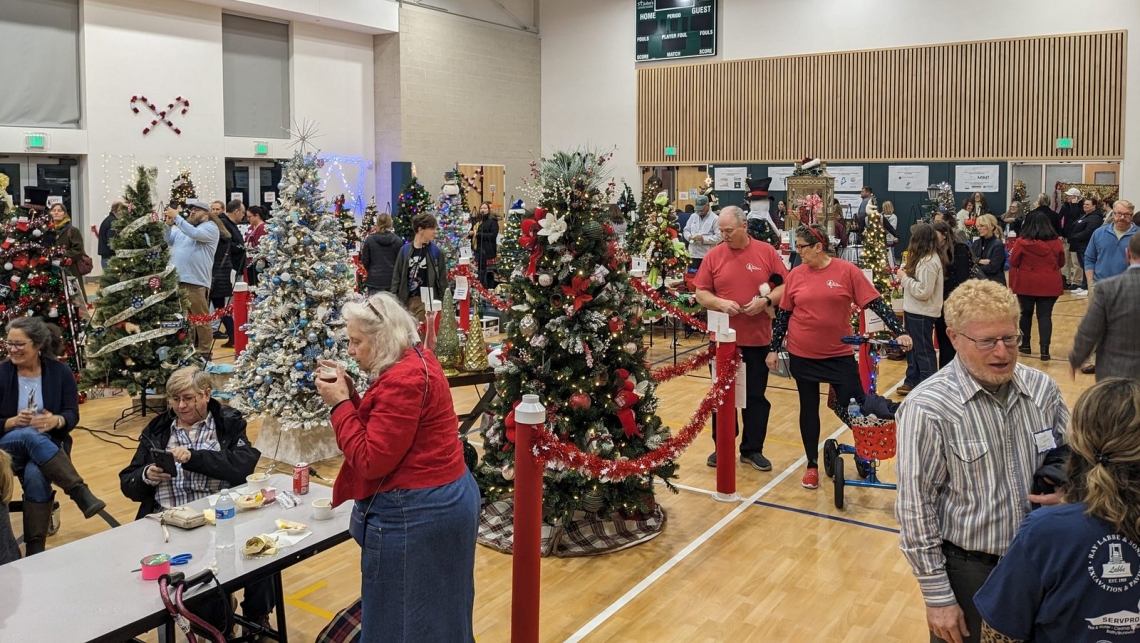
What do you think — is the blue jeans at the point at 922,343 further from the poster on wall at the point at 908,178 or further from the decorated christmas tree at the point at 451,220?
the poster on wall at the point at 908,178

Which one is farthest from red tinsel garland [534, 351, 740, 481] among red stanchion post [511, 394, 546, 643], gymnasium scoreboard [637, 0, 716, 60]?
gymnasium scoreboard [637, 0, 716, 60]

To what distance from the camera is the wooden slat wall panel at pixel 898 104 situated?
51.9ft

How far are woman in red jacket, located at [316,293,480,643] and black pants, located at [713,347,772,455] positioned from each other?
340cm

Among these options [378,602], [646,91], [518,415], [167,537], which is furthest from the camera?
[646,91]

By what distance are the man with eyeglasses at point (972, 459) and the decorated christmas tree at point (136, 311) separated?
6.88 metres

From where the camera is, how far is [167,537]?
3.30m

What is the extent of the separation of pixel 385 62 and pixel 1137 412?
18.7 meters

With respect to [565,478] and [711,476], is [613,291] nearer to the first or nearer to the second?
[565,478]

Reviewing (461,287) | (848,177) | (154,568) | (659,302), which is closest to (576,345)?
(154,568)

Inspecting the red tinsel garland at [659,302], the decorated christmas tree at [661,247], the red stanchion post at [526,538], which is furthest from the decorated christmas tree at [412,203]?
the red stanchion post at [526,538]

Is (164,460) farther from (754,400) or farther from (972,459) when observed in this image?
(754,400)

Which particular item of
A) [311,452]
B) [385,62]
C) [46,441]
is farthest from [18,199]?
[46,441]

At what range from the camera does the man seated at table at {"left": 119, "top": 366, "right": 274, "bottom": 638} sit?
12.8 feet

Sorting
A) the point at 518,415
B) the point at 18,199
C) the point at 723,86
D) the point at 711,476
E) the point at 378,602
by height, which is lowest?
the point at 711,476
